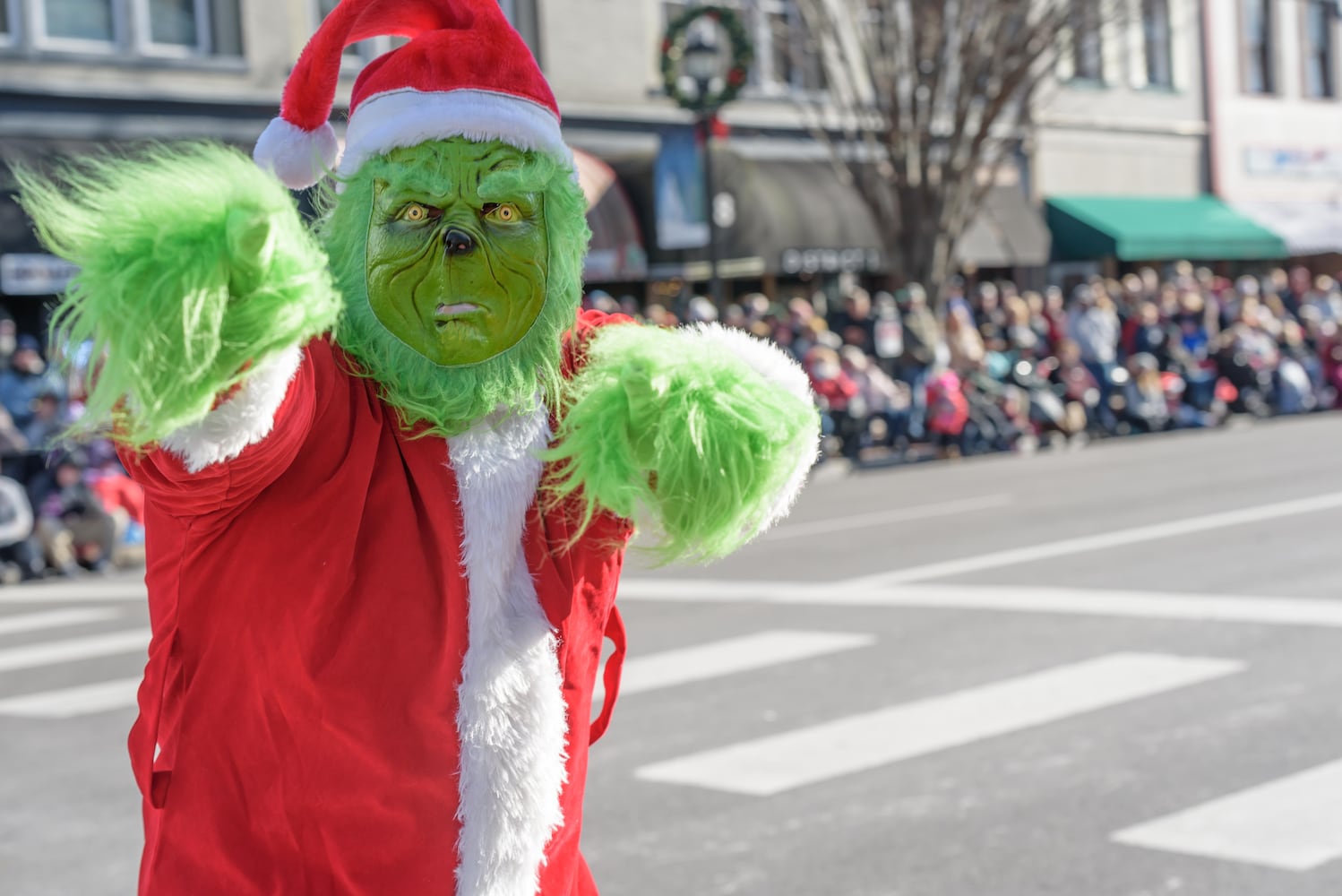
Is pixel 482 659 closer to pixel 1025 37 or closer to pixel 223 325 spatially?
pixel 223 325

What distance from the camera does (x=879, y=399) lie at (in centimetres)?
1661

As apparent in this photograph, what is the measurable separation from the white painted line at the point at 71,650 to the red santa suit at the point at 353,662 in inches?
256

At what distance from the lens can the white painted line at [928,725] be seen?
566 cm

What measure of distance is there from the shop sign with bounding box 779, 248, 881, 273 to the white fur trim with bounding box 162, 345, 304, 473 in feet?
68.9

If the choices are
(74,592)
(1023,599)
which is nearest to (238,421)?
(1023,599)

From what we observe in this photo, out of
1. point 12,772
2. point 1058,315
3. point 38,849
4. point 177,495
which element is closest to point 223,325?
point 177,495

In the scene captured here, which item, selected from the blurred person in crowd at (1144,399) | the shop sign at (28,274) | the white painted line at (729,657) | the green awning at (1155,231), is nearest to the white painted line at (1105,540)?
the white painted line at (729,657)

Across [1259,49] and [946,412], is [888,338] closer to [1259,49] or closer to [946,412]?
[946,412]

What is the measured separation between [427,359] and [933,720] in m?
4.43

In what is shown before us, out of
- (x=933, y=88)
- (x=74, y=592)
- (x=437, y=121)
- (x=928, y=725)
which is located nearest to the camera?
(x=437, y=121)

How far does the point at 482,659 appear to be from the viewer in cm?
213

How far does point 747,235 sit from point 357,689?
66.7ft

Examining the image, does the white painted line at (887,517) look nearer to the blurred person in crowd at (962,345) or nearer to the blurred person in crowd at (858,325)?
the blurred person in crowd at (858,325)

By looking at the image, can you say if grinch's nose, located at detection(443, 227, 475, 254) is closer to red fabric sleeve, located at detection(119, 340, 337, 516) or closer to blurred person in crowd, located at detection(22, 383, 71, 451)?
red fabric sleeve, located at detection(119, 340, 337, 516)
